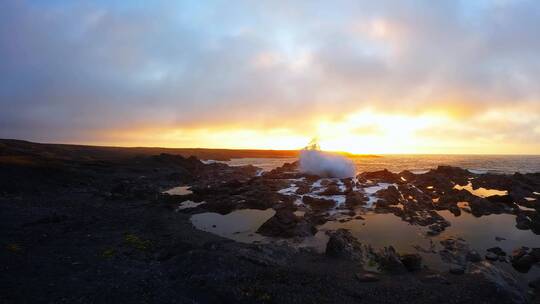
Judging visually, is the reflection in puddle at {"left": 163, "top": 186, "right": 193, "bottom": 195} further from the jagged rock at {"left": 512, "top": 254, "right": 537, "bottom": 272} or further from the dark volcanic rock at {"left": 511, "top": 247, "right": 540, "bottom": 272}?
the jagged rock at {"left": 512, "top": 254, "right": 537, "bottom": 272}

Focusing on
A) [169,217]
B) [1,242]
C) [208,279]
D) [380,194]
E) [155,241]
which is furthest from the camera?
[380,194]

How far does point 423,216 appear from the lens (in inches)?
1194

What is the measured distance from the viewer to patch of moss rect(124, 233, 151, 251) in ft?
65.1

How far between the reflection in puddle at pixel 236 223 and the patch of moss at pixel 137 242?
6183 millimetres

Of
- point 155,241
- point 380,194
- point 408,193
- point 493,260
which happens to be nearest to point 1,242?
point 155,241

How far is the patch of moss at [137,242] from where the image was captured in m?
19.8

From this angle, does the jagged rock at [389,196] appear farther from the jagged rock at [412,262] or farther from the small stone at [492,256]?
the jagged rock at [412,262]

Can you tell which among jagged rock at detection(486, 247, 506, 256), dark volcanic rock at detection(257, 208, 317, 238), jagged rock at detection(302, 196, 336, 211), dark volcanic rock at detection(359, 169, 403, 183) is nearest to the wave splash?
dark volcanic rock at detection(359, 169, 403, 183)

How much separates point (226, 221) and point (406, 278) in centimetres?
1716

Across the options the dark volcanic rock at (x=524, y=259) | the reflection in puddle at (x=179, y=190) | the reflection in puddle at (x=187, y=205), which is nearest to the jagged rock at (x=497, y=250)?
the dark volcanic rock at (x=524, y=259)

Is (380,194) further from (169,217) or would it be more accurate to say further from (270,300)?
(270,300)

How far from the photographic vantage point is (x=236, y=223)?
94.5ft

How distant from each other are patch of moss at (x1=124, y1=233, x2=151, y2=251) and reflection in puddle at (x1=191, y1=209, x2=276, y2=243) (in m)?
6.18

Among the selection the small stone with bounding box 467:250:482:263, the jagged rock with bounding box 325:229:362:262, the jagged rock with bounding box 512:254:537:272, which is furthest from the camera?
the jagged rock with bounding box 325:229:362:262
